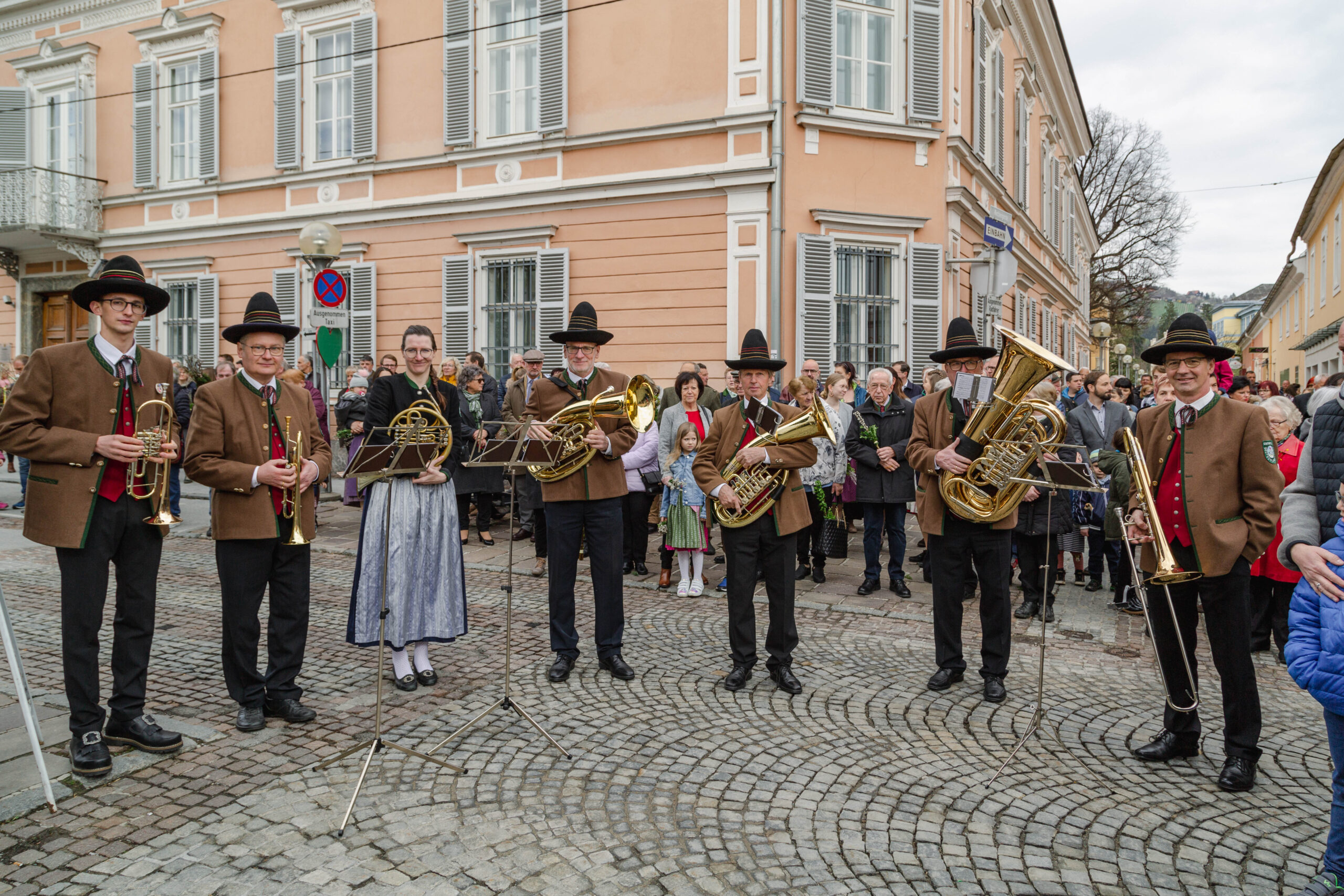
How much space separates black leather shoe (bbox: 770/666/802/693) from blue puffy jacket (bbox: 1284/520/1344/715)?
2.67 meters

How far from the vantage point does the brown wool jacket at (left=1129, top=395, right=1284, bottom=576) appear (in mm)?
4133

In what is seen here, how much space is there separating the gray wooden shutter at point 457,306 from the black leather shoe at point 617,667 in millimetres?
10011

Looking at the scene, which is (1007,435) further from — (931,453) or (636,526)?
(636,526)

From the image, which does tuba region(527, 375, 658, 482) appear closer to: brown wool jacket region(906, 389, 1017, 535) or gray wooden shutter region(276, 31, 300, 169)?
brown wool jacket region(906, 389, 1017, 535)

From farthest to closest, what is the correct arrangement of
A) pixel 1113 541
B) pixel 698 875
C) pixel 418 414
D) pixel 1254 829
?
pixel 1113 541
pixel 418 414
pixel 1254 829
pixel 698 875

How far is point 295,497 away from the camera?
467cm

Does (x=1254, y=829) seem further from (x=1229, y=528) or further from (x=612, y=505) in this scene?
(x=612, y=505)

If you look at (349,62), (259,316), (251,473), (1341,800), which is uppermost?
(349,62)

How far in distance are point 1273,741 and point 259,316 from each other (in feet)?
18.6

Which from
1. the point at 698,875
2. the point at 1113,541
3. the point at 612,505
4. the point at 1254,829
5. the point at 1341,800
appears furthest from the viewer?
the point at 1113,541

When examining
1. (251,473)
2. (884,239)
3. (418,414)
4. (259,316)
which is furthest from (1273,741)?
(884,239)

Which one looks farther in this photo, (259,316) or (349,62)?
(349,62)

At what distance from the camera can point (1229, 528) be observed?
4.15 m

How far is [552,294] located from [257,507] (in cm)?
989
